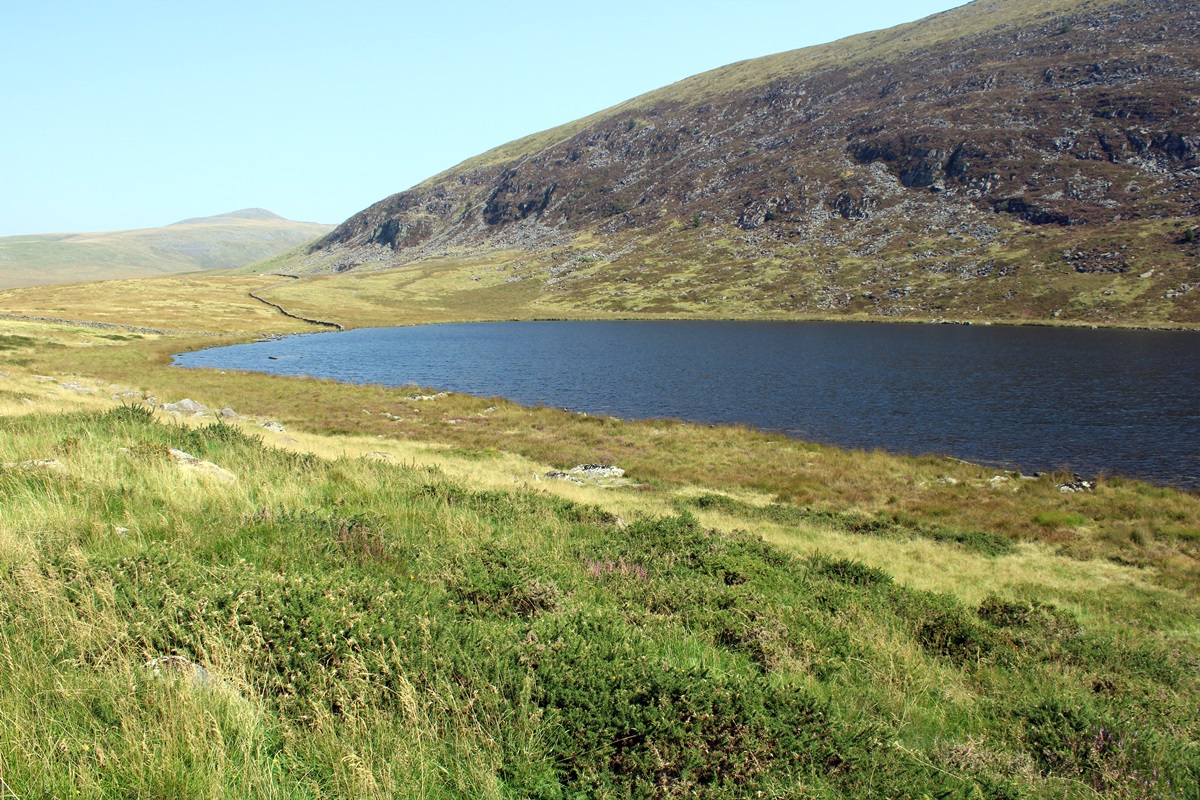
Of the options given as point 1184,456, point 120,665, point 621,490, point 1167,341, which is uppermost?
point 120,665

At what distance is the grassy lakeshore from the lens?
4.48 metres

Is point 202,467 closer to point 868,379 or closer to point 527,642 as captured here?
point 527,642

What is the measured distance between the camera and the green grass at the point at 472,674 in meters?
4.40

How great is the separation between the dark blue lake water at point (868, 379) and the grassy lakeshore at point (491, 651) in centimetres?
2512

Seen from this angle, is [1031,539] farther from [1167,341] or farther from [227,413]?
[1167,341]

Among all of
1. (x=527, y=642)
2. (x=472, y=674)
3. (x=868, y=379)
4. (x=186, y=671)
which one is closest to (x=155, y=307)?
(x=868, y=379)

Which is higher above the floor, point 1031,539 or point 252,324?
point 252,324

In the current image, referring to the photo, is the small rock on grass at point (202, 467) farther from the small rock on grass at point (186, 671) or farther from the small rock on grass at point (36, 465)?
the small rock on grass at point (186, 671)

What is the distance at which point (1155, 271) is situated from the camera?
11862 cm

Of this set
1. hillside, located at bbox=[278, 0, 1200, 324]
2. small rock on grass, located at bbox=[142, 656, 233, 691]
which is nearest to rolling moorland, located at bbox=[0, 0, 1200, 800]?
small rock on grass, located at bbox=[142, 656, 233, 691]

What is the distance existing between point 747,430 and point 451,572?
35564 mm

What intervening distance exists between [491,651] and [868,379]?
63.2 meters

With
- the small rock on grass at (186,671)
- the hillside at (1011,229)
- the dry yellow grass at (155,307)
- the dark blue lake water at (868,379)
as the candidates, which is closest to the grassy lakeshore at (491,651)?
the small rock on grass at (186,671)

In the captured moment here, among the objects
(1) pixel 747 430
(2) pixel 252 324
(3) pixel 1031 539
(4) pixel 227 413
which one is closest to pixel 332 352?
(2) pixel 252 324
